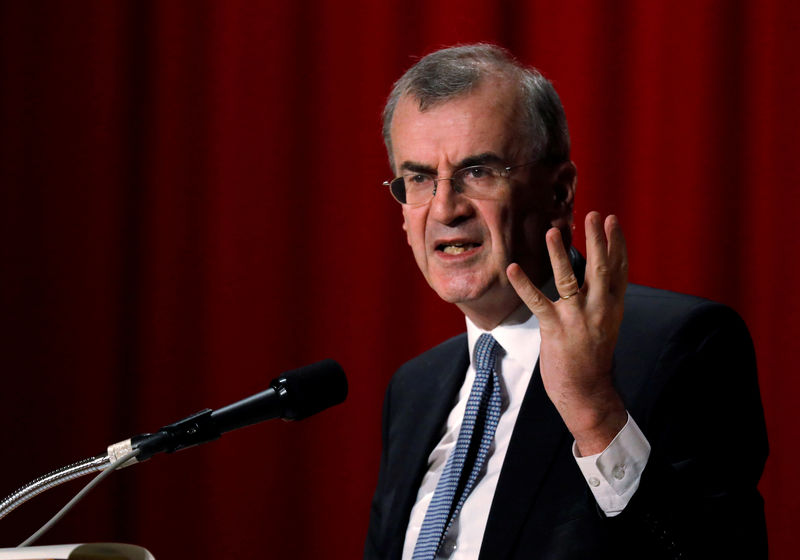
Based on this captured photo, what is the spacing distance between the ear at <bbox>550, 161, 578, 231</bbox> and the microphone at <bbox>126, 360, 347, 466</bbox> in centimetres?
65

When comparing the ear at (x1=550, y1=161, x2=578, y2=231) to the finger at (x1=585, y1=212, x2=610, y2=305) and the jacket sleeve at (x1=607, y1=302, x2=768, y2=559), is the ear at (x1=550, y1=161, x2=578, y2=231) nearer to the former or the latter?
the jacket sleeve at (x1=607, y1=302, x2=768, y2=559)

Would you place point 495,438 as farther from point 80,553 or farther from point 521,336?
point 80,553

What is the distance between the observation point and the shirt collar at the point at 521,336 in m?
1.56

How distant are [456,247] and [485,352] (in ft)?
0.67

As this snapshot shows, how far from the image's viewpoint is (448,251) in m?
1.56

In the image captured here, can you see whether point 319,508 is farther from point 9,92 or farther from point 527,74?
point 9,92

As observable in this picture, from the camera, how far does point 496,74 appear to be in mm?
1607

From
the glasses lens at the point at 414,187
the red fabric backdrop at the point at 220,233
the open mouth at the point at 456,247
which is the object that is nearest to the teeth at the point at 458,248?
the open mouth at the point at 456,247

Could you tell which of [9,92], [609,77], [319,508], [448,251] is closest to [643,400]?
[448,251]

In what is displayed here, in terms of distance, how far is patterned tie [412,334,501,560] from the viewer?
58.3 inches

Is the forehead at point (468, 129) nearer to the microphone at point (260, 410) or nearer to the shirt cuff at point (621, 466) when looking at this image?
the microphone at point (260, 410)

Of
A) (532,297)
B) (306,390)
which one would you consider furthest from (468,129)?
(306,390)

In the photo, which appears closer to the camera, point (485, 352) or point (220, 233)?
point (485, 352)

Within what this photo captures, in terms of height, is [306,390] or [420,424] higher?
[306,390]
